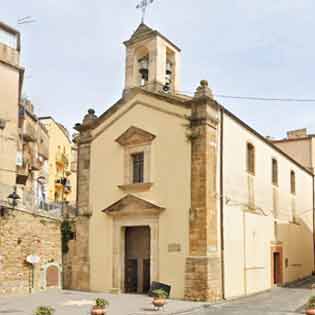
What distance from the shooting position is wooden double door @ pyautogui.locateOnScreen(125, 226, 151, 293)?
67.1 ft

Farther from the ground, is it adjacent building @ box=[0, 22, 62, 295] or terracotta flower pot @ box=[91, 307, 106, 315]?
adjacent building @ box=[0, 22, 62, 295]

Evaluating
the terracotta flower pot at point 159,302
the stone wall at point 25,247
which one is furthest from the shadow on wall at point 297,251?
the stone wall at point 25,247

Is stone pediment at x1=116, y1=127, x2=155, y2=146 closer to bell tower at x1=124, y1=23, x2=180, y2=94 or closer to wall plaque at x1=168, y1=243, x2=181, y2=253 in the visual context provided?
bell tower at x1=124, y1=23, x2=180, y2=94

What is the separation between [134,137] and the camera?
20719 mm

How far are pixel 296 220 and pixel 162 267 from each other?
12651mm

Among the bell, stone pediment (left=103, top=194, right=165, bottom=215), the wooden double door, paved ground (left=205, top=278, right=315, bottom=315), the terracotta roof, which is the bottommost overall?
paved ground (left=205, top=278, right=315, bottom=315)

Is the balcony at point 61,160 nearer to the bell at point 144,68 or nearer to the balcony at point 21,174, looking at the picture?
the balcony at point 21,174

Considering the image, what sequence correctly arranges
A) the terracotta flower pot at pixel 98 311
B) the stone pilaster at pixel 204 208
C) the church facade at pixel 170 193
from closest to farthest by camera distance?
the terracotta flower pot at pixel 98 311, the stone pilaster at pixel 204 208, the church facade at pixel 170 193

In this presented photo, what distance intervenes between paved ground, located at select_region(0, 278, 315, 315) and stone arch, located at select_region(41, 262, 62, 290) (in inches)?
36.6

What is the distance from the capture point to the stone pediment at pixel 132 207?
19.4 m

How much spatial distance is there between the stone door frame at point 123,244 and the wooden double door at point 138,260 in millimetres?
Answer: 267

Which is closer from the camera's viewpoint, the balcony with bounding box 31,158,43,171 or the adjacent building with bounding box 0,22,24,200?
the adjacent building with bounding box 0,22,24,200

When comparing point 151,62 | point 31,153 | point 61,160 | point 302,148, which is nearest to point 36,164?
point 31,153

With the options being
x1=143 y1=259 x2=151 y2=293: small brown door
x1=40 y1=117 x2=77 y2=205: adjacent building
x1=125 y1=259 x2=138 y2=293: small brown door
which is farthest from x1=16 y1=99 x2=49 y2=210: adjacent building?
x1=143 y1=259 x2=151 y2=293: small brown door
